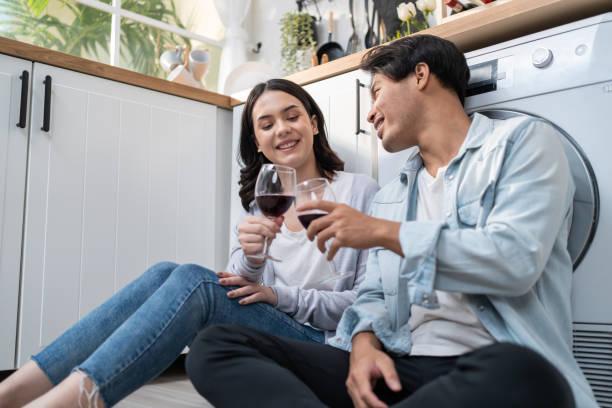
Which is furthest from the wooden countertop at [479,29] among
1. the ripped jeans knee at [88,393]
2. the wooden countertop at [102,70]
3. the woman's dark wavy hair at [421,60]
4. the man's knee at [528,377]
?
the ripped jeans knee at [88,393]

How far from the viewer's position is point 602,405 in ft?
3.65

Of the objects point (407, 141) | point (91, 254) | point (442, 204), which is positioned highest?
point (407, 141)

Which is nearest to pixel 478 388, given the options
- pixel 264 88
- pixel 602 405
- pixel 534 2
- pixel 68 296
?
pixel 602 405

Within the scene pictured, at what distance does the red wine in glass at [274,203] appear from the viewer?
1.04 m

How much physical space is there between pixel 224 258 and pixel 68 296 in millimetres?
645

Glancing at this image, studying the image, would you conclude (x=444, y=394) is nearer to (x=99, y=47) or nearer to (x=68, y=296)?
(x=68, y=296)

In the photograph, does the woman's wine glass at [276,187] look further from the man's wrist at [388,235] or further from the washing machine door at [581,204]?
the washing machine door at [581,204]

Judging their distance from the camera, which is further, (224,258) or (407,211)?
(224,258)

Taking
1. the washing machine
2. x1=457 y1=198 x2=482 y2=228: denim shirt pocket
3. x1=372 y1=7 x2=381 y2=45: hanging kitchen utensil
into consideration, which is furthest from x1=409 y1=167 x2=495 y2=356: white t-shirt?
x1=372 y1=7 x2=381 y2=45: hanging kitchen utensil

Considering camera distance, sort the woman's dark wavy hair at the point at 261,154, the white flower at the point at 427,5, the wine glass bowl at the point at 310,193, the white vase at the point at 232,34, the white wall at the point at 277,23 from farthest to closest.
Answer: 1. the white vase at the point at 232,34
2. the white wall at the point at 277,23
3. the white flower at the point at 427,5
4. the woman's dark wavy hair at the point at 261,154
5. the wine glass bowl at the point at 310,193

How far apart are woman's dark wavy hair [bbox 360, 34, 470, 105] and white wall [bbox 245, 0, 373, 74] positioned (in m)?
1.46

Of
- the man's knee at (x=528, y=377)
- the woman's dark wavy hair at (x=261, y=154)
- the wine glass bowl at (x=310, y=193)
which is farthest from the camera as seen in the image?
the woman's dark wavy hair at (x=261, y=154)

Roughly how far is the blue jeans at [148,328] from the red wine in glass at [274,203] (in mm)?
204

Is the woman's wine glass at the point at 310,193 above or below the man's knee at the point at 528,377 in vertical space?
above
